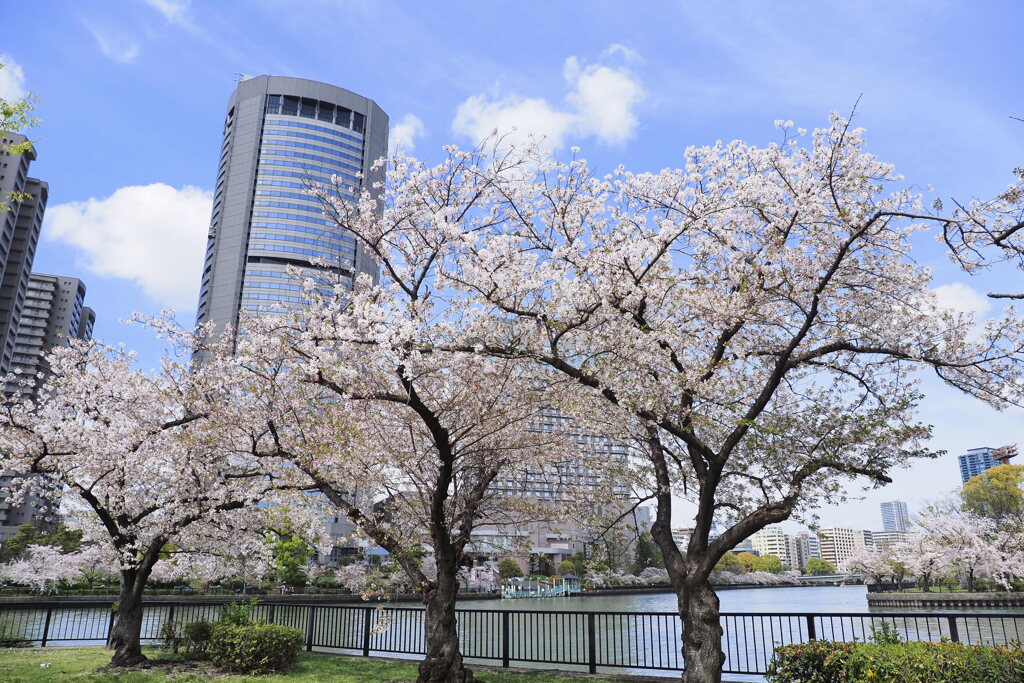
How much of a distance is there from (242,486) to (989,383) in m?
12.2

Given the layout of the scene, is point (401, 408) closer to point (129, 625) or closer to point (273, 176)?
point (129, 625)

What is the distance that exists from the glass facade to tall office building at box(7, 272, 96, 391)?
3680 centimetres

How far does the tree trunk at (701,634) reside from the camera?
8.27 m

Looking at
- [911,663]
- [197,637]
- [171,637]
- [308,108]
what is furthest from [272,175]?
[911,663]

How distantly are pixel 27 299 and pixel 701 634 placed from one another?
13482 cm

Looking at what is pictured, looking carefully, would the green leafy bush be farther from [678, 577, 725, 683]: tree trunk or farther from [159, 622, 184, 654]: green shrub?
[159, 622, 184, 654]: green shrub

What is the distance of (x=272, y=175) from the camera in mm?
106938

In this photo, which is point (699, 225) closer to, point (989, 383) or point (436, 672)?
point (989, 383)

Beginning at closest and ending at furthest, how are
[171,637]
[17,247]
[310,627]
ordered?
[171,637] → [310,627] → [17,247]

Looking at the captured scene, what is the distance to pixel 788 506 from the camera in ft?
27.3

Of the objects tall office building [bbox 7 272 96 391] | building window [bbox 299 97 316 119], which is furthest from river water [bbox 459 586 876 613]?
tall office building [bbox 7 272 96 391]

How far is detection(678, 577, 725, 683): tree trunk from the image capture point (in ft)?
27.1

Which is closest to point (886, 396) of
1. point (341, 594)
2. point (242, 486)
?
→ point (242, 486)

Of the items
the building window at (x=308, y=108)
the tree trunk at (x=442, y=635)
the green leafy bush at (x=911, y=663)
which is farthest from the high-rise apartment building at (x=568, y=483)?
the building window at (x=308, y=108)
